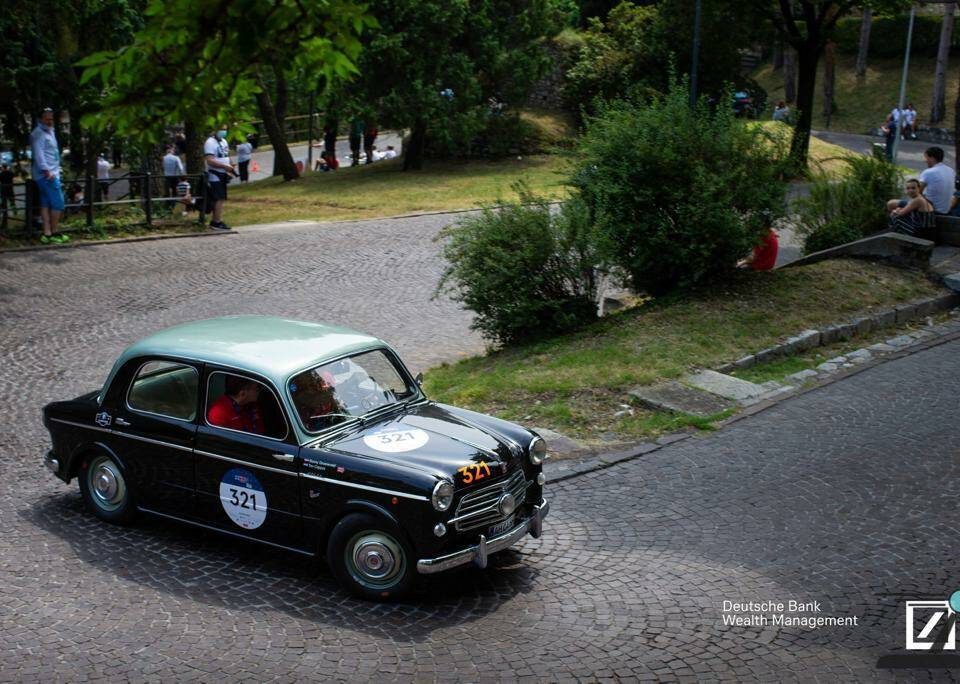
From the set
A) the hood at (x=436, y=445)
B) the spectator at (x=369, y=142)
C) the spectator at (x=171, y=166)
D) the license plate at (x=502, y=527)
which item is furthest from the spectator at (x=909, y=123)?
the license plate at (x=502, y=527)

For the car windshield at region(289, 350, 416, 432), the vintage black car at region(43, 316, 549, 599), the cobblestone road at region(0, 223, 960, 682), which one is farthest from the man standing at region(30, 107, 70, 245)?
the car windshield at region(289, 350, 416, 432)

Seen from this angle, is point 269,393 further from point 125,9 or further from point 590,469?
point 125,9

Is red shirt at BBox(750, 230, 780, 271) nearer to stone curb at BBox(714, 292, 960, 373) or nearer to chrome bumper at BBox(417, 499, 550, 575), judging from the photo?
stone curb at BBox(714, 292, 960, 373)

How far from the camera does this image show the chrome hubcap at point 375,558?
6.45 meters

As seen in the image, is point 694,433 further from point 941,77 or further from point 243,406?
point 941,77

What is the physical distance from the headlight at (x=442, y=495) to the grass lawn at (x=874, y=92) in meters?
43.0

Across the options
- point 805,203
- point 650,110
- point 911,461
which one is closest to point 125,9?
point 650,110

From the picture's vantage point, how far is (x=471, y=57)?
100ft

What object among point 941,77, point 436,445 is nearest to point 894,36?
point 941,77

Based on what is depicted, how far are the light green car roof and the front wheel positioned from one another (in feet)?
3.68

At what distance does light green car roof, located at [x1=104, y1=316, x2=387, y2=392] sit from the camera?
23.4ft

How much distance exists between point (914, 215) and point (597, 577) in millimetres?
10996

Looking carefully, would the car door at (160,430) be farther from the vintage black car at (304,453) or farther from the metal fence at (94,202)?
the metal fence at (94,202)

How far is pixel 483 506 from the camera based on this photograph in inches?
261
